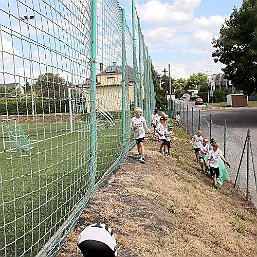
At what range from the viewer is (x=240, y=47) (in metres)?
34.2

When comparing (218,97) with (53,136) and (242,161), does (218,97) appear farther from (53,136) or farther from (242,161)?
(53,136)

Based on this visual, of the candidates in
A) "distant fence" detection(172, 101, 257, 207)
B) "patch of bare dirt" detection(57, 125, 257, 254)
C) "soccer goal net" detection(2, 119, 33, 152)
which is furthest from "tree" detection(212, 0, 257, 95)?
"soccer goal net" detection(2, 119, 33, 152)

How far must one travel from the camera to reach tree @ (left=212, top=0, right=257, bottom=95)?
3262 centimetres

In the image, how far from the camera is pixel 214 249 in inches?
259

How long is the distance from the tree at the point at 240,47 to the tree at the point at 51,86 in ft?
94.9

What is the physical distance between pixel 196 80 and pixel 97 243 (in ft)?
457

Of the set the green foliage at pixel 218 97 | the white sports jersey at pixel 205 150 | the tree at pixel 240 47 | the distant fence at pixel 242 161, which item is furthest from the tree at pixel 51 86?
the green foliage at pixel 218 97

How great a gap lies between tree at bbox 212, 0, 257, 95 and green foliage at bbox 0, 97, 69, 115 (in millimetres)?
29027

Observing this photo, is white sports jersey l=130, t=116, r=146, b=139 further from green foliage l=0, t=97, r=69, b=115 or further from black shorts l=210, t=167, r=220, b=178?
green foliage l=0, t=97, r=69, b=115

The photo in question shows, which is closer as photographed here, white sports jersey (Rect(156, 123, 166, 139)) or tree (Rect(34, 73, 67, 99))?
tree (Rect(34, 73, 67, 99))

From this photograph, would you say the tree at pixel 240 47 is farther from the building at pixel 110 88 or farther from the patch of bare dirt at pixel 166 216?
the building at pixel 110 88

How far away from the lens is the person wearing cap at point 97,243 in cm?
226

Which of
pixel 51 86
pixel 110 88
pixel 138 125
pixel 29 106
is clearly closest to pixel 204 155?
pixel 138 125

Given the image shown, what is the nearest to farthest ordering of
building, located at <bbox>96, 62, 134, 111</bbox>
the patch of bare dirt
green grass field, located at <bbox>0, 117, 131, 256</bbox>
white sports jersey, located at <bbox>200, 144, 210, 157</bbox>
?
green grass field, located at <bbox>0, 117, 131, 256</bbox>, the patch of bare dirt, building, located at <bbox>96, 62, 134, 111</bbox>, white sports jersey, located at <bbox>200, 144, 210, 157</bbox>
